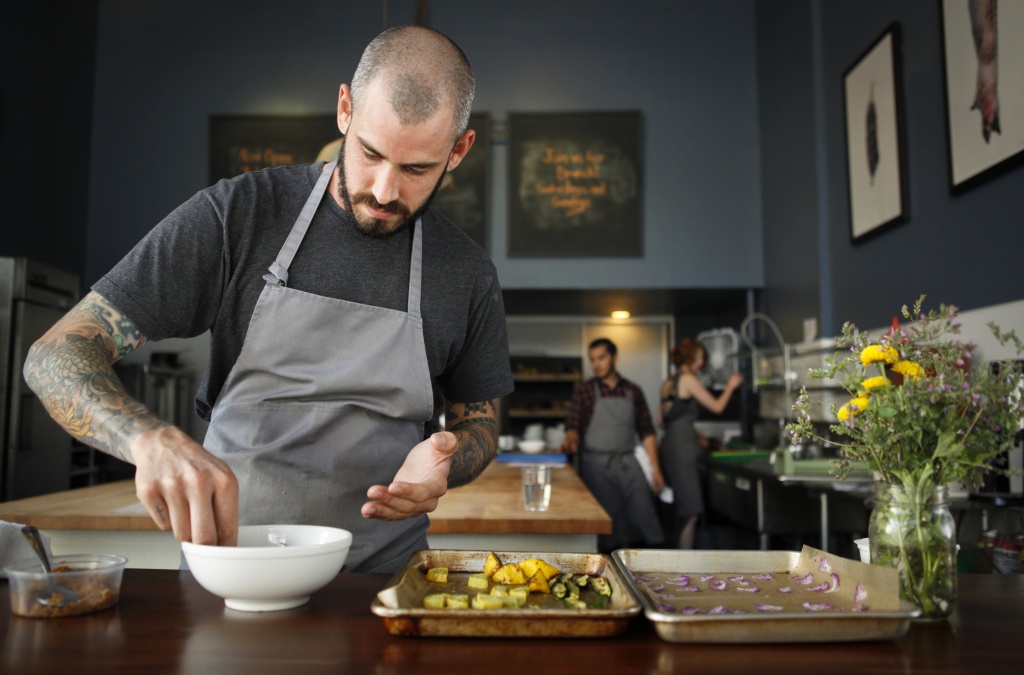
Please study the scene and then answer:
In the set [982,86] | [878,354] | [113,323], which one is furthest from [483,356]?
[982,86]

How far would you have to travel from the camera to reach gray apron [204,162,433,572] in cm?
134

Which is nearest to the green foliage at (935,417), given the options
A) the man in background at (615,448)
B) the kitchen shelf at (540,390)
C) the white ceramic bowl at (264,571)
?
the white ceramic bowl at (264,571)

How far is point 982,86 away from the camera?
9.73 ft

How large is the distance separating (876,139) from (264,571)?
3.87 m

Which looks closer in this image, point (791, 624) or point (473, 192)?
point (791, 624)

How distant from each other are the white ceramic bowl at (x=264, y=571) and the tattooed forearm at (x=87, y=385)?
0.65 feet

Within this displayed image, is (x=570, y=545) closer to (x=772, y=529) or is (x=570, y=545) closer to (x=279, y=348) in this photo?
(x=279, y=348)

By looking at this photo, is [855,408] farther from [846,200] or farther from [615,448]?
[615,448]

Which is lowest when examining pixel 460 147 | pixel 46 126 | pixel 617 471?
pixel 617 471

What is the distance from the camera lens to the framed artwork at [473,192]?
559cm

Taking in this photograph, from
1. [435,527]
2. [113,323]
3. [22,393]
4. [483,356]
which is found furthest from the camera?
[22,393]

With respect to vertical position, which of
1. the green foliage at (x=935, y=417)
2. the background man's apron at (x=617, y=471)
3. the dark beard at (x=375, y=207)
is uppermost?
A: the dark beard at (x=375, y=207)

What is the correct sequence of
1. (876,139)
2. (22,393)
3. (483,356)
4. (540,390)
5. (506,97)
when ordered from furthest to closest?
(540,390), (506,97), (22,393), (876,139), (483,356)

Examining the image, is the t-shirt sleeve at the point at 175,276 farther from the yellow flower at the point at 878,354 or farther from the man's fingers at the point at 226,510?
the yellow flower at the point at 878,354
